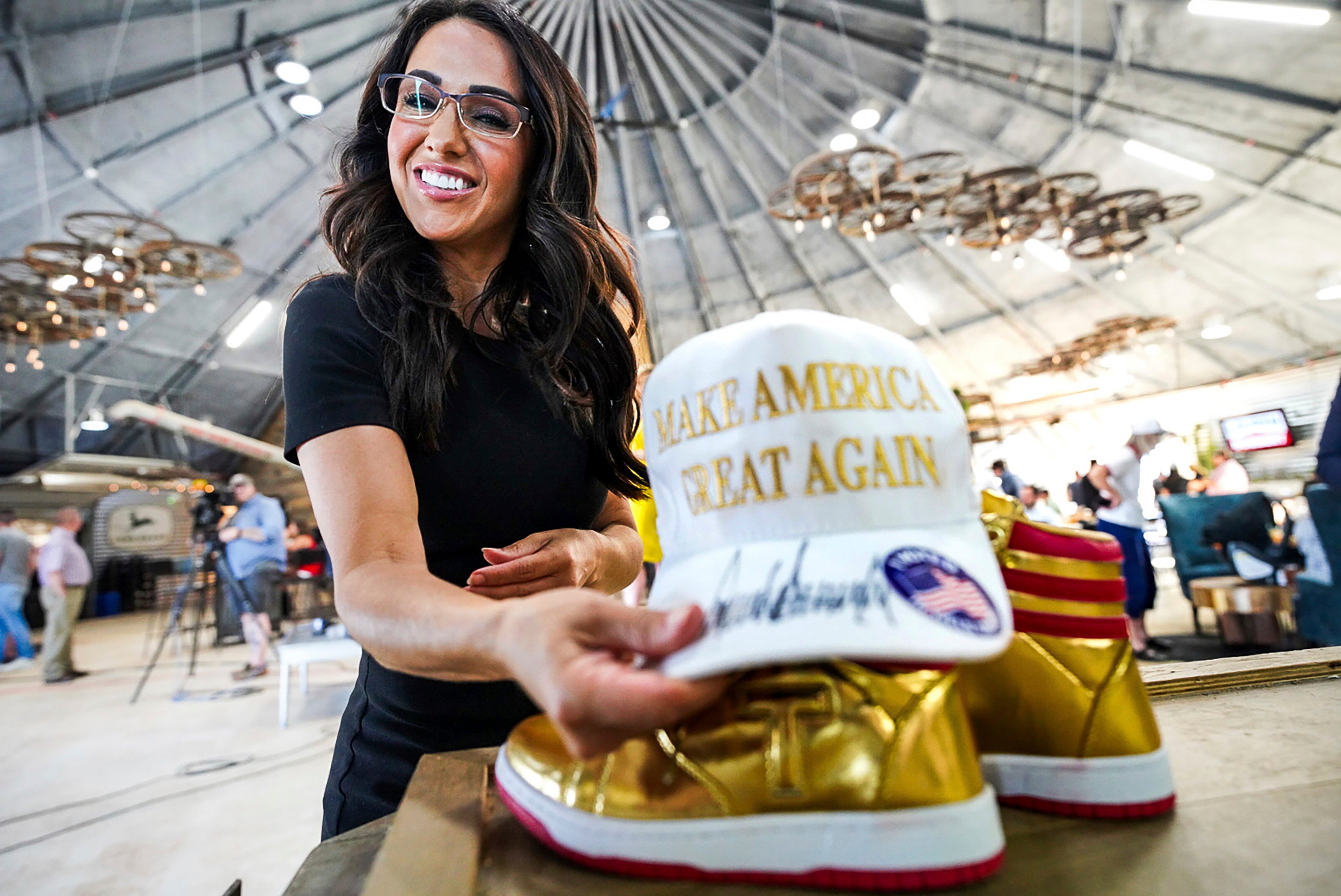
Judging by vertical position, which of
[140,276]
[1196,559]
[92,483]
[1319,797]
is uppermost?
[140,276]

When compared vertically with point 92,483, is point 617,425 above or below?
below

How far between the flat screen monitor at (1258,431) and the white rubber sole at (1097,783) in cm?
1523

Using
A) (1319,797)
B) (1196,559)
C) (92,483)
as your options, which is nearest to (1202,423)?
(1196,559)

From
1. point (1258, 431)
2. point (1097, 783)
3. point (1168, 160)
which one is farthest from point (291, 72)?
point (1258, 431)

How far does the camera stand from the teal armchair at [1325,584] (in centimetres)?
264

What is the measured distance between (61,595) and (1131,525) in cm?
797

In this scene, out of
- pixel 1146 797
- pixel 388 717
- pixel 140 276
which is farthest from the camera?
pixel 140 276

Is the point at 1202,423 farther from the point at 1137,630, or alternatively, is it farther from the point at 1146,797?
the point at 1146,797

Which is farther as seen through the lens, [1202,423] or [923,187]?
[1202,423]

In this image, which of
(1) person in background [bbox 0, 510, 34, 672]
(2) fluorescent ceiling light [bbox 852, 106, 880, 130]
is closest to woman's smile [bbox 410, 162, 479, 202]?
(1) person in background [bbox 0, 510, 34, 672]

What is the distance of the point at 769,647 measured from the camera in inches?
14.5

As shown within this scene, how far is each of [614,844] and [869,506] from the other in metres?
0.25

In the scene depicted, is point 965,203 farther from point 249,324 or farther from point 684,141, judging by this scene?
point 249,324

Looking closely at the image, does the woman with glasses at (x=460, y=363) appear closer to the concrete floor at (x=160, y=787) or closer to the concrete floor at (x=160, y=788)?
the concrete floor at (x=160, y=787)
